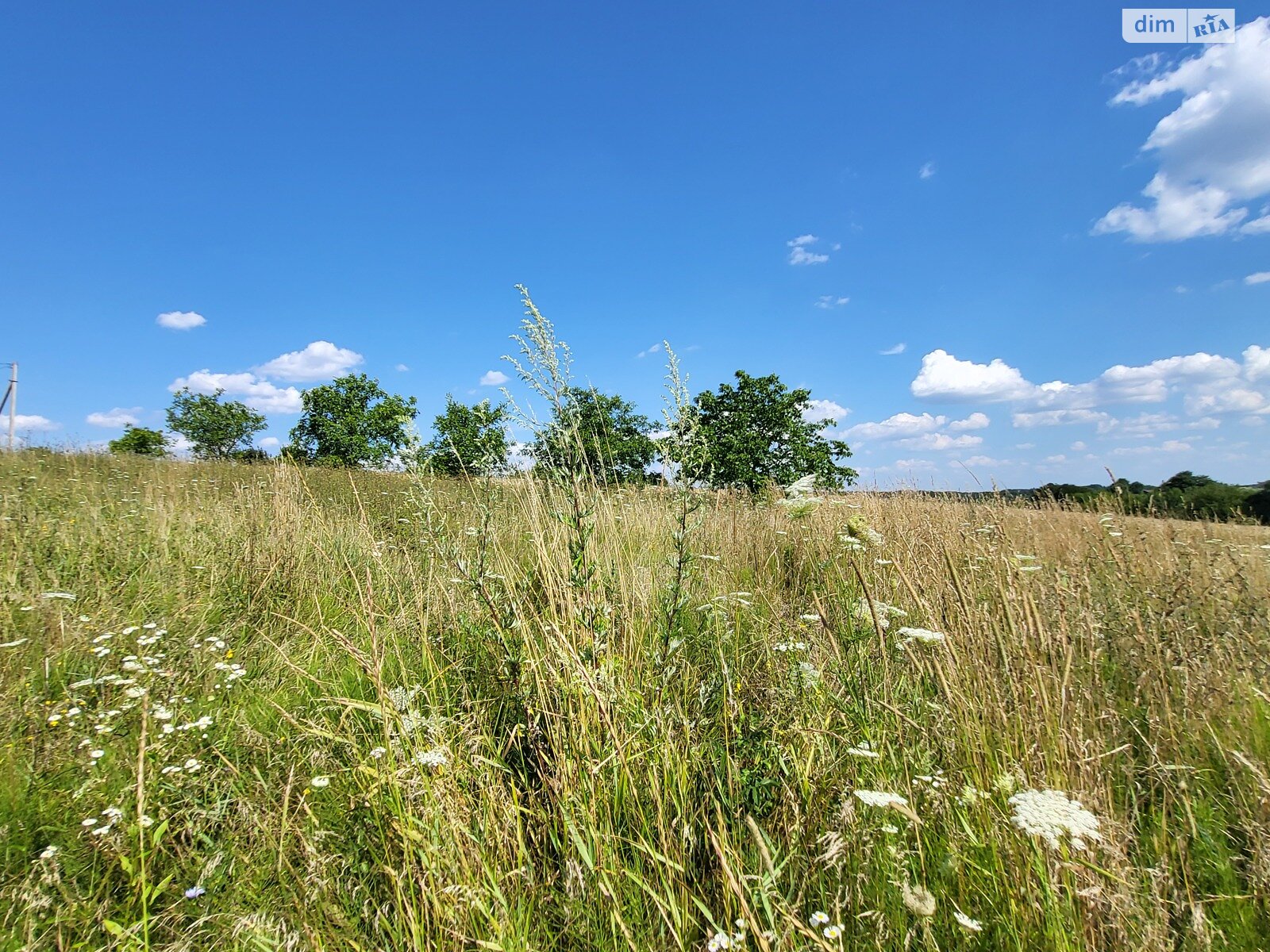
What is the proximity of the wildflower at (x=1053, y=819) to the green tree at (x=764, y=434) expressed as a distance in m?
27.4

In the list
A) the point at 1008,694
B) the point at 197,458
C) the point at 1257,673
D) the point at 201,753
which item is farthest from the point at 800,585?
the point at 197,458

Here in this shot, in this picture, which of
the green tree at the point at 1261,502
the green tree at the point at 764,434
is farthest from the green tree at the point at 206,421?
the green tree at the point at 1261,502

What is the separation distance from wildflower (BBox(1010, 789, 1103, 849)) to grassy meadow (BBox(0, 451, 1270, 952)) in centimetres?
1

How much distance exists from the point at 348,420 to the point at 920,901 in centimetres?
5077

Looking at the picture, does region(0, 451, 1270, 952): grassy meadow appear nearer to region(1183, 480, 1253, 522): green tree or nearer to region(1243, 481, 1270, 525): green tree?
region(1183, 480, 1253, 522): green tree

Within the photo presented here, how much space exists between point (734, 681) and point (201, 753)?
2.47 metres

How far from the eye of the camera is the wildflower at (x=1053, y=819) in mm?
1143

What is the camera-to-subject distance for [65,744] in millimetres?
2367

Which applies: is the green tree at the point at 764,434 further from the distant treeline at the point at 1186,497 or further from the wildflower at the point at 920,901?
the wildflower at the point at 920,901

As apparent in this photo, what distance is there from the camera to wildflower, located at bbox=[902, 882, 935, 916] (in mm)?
1110

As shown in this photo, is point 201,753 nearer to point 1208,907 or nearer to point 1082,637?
point 1208,907

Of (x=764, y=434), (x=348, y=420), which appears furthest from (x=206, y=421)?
(x=764, y=434)

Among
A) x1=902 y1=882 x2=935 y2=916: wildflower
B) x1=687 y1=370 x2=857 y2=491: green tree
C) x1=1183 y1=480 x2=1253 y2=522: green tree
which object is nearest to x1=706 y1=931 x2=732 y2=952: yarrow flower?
x1=902 y1=882 x2=935 y2=916: wildflower

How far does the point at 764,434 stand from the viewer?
3050 centimetres
